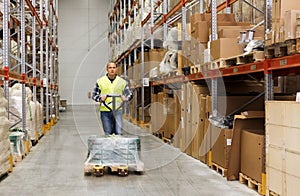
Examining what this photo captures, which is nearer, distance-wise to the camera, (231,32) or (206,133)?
(231,32)

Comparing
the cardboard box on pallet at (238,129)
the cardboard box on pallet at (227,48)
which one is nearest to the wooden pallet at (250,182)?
the cardboard box on pallet at (238,129)

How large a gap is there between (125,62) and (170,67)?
9.82 meters

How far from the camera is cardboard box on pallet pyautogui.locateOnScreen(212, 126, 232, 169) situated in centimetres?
586

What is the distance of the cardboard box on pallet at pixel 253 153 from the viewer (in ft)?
16.3

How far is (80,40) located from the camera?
26875mm

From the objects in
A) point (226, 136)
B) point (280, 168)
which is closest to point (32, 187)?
point (226, 136)

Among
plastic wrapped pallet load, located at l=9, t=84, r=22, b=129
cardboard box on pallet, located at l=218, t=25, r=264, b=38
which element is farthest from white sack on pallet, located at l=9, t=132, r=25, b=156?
cardboard box on pallet, located at l=218, t=25, r=264, b=38

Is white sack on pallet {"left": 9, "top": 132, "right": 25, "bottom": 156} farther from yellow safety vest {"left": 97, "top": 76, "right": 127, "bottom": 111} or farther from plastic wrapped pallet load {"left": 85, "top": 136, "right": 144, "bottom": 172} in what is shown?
plastic wrapped pallet load {"left": 85, "top": 136, "right": 144, "bottom": 172}

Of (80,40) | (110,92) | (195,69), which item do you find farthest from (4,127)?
(80,40)

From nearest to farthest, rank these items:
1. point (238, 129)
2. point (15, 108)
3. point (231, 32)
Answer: point (238, 129) → point (231, 32) → point (15, 108)

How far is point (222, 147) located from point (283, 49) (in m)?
2.02

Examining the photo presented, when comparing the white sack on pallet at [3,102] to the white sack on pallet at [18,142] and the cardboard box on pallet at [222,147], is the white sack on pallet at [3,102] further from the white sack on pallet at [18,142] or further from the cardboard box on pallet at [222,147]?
the cardboard box on pallet at [222,147]

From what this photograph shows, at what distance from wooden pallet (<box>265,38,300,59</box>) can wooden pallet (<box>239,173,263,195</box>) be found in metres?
1.51

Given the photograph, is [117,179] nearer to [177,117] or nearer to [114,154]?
[114,154]
